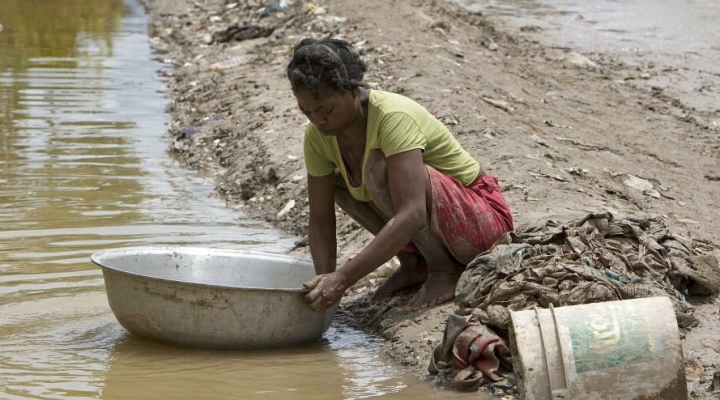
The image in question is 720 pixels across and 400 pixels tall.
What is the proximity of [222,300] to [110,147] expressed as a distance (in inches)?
176

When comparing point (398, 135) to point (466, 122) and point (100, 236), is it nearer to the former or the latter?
point (100, 236)

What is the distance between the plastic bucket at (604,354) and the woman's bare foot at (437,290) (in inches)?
40.2

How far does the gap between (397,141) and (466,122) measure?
9.71 ft

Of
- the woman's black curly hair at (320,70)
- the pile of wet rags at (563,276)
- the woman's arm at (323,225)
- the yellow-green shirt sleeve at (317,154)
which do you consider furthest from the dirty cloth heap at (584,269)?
the woman's black curly hair at (320,70)

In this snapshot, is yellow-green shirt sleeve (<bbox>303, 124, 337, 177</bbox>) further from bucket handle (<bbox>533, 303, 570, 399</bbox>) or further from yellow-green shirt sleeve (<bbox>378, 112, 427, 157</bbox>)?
bucket handle (<bbox>533, 303, 570, 399</bbox>)

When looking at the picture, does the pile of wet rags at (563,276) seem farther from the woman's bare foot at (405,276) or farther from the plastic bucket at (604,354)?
the woman's bare foot at (405,276)

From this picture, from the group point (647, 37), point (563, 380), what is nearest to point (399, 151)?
point (563, 380)

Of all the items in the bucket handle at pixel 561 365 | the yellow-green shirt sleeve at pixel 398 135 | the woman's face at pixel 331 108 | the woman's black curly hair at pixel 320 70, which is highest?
the woman's black curly hair at pixel 320 70

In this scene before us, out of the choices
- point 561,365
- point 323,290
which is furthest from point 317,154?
point 561,365

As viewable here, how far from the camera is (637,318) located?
3473 millimetres

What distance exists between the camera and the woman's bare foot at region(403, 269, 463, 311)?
4.52 m

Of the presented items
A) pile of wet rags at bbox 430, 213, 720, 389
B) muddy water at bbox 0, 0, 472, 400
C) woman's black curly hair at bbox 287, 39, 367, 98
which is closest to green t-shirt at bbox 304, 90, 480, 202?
woman's black curly hair at bbox 287, 39, 367, 98

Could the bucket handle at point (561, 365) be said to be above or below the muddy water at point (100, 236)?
above

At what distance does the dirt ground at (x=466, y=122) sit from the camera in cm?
537
